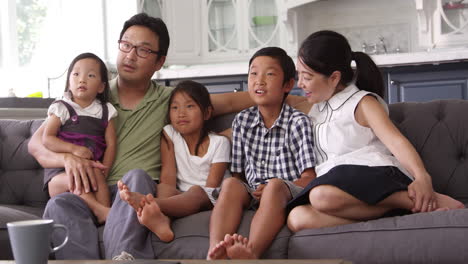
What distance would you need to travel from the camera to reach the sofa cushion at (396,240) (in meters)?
1.58

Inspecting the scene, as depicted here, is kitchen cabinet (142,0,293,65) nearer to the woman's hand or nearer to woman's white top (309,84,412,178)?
woman's white top (309,84,412,178)

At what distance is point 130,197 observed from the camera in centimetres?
177

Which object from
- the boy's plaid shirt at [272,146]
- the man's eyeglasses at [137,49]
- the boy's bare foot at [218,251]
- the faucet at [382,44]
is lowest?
the boy's bare foot at [218,251]

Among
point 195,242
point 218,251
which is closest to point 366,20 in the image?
point 195,242

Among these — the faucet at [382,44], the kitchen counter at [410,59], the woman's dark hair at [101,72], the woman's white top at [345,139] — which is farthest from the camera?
the faucet at [382,44]

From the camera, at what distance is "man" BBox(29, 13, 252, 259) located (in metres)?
1.85

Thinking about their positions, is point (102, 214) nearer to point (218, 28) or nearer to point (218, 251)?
point (218, 251)

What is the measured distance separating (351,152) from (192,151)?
561mm

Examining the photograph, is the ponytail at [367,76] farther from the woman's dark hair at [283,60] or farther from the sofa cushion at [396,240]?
the sofa cushion at [396,240]

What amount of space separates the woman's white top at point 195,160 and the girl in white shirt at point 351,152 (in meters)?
0.31

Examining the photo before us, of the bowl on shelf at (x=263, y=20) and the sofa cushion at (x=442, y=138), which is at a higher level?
the bowl on shelf at (x=263, y=20)

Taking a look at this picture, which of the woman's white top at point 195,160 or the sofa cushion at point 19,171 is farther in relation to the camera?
the sofa cushion at point 19,171

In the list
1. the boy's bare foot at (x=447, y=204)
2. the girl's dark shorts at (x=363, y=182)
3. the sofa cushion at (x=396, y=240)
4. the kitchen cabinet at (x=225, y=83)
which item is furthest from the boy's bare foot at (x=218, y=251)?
the kitchen cabinet at (x=225, y=83)

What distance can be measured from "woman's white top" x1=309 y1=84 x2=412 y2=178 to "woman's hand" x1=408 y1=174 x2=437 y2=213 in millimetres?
132
